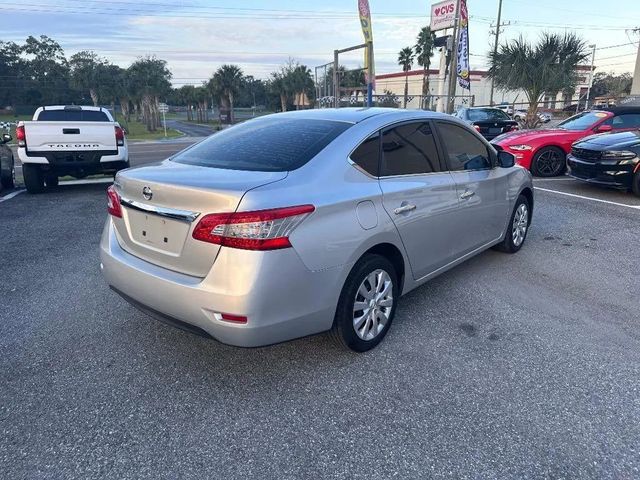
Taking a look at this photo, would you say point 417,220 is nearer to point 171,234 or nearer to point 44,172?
point 171,234

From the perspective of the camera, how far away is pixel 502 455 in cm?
235

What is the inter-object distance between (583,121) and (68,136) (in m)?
11.0

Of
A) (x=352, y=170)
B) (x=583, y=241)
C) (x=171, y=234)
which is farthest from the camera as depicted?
(x=583, y=241)

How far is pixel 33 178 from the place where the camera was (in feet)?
28.9

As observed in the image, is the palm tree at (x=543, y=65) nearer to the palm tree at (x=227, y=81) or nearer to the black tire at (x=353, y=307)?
the black tire at (x=353, y=307)

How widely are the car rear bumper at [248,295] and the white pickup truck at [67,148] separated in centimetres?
671

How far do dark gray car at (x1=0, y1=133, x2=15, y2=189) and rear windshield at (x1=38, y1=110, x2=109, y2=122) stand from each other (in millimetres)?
811

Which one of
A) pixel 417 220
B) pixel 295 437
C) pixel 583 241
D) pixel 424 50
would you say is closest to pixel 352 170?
pixel 417 220

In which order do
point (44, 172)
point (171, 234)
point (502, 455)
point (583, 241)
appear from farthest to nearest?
point (44, 172)
point (583, 241)
point (171, 234)
point (502, 455)

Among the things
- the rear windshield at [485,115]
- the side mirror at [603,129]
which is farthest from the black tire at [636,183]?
the rear windshield at [485,115]

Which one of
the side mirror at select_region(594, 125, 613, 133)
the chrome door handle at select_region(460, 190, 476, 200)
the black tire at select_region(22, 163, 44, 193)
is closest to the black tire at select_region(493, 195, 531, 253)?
the chrome door handle at select_region(460, 190, 476, 200)

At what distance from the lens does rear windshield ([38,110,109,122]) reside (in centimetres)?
957

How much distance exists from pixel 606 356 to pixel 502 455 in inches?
56.3

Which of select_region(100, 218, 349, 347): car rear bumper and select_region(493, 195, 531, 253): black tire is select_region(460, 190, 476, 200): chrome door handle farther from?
select_region(100, 218, 349, 347): car rear bumper
